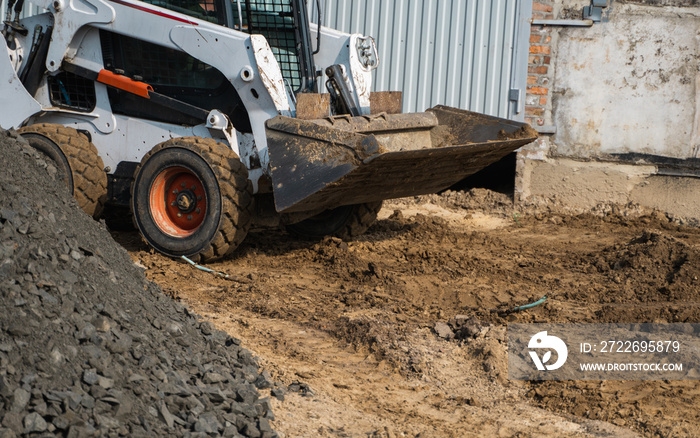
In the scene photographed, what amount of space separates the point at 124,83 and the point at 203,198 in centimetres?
126

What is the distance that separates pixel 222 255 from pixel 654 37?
5608mm

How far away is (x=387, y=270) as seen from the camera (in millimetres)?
6352

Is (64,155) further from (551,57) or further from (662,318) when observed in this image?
(551,57)

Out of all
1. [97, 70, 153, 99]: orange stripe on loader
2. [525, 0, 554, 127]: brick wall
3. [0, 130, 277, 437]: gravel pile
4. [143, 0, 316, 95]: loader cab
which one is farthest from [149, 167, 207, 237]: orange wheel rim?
[525, 0, 554, 127]: brick wall

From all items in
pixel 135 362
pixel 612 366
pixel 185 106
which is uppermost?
pixel 185 106

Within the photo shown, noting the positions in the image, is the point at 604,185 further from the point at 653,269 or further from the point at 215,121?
the point at 215,121

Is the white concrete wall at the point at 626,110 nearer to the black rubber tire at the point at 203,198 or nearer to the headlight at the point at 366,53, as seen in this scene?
the headlight at the point at 366,53

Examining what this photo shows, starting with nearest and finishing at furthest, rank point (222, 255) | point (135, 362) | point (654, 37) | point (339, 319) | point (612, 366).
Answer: point (135, 362)
point (612, 366)
point (339, 319)
point (222, 255)
point (654, 37)

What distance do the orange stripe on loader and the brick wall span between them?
457cm

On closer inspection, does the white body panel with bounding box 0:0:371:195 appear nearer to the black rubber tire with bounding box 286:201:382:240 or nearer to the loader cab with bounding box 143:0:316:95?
the loader cab with bounding box 143:0:316:95

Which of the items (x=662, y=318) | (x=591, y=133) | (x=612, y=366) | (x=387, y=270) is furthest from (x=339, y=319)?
(x=591, y=133)

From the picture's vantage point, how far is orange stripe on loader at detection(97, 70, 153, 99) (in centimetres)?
653

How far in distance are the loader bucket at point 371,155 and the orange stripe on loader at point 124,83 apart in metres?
1.44

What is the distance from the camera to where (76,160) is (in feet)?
21.2
